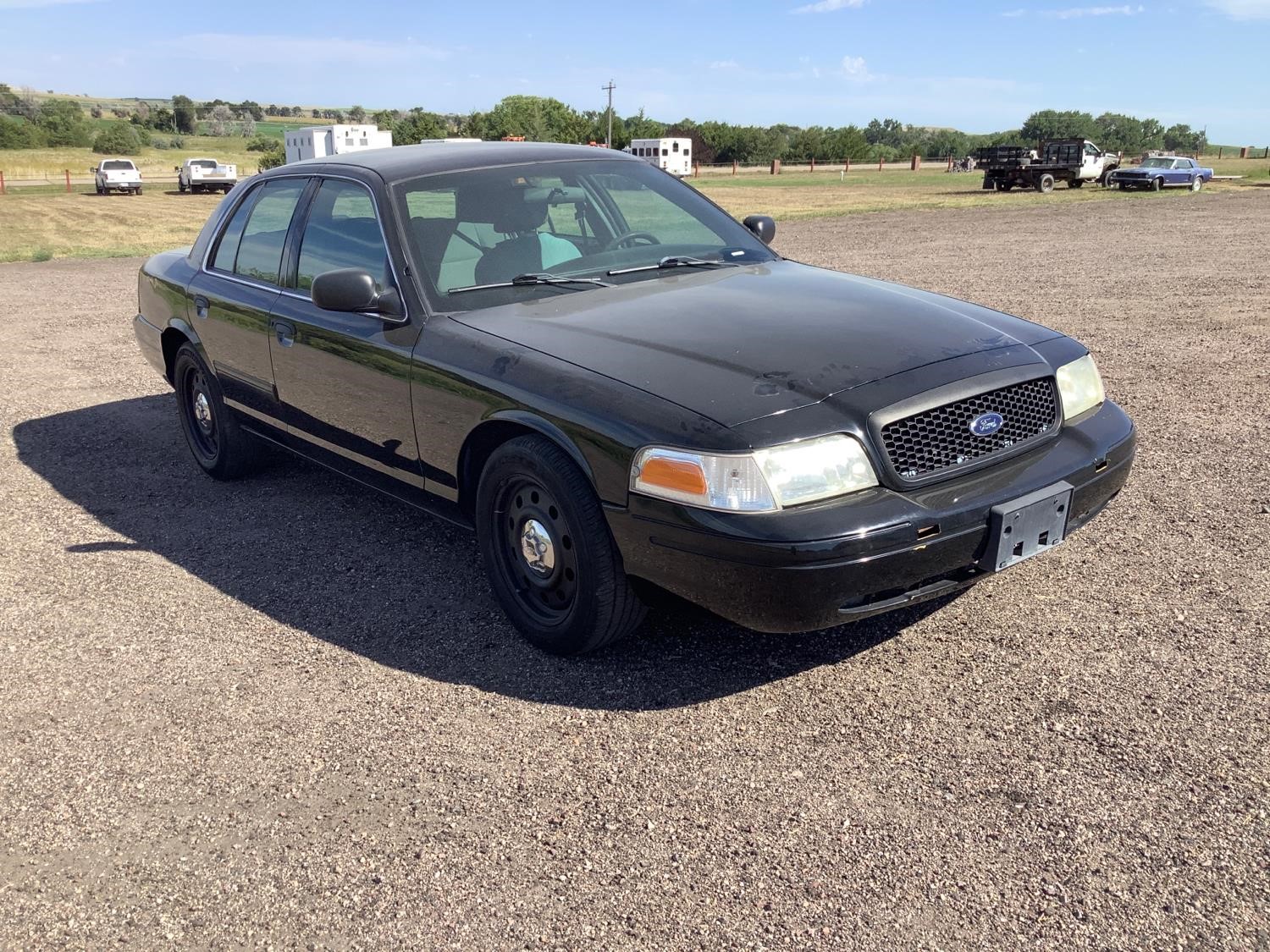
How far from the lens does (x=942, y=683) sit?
346cm

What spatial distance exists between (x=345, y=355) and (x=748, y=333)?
1.73m

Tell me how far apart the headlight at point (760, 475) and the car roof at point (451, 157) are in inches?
78.9

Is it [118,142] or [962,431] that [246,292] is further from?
[118,142]

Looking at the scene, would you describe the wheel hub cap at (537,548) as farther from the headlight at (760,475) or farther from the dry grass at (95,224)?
the dry grass at (95,224)

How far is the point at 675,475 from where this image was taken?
307 cm

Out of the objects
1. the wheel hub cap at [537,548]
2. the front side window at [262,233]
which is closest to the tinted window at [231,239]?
the front side window at [262,233]

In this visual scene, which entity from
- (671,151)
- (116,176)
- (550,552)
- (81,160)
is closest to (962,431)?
(550,552)

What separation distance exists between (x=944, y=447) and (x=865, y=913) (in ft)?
4.62

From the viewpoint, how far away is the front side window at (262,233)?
4945 mm

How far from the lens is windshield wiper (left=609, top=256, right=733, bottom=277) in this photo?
4.33m

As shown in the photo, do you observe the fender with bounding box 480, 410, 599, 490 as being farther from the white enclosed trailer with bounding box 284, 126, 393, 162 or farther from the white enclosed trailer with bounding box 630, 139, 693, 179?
the white enclosed trailer with bounding box 630, 139, 693, 179

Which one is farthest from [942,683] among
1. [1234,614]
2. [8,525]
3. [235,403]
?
[8,525]

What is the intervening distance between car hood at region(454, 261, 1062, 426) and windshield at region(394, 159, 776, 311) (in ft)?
0.59

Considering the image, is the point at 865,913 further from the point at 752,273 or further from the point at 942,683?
the point at 752,273
